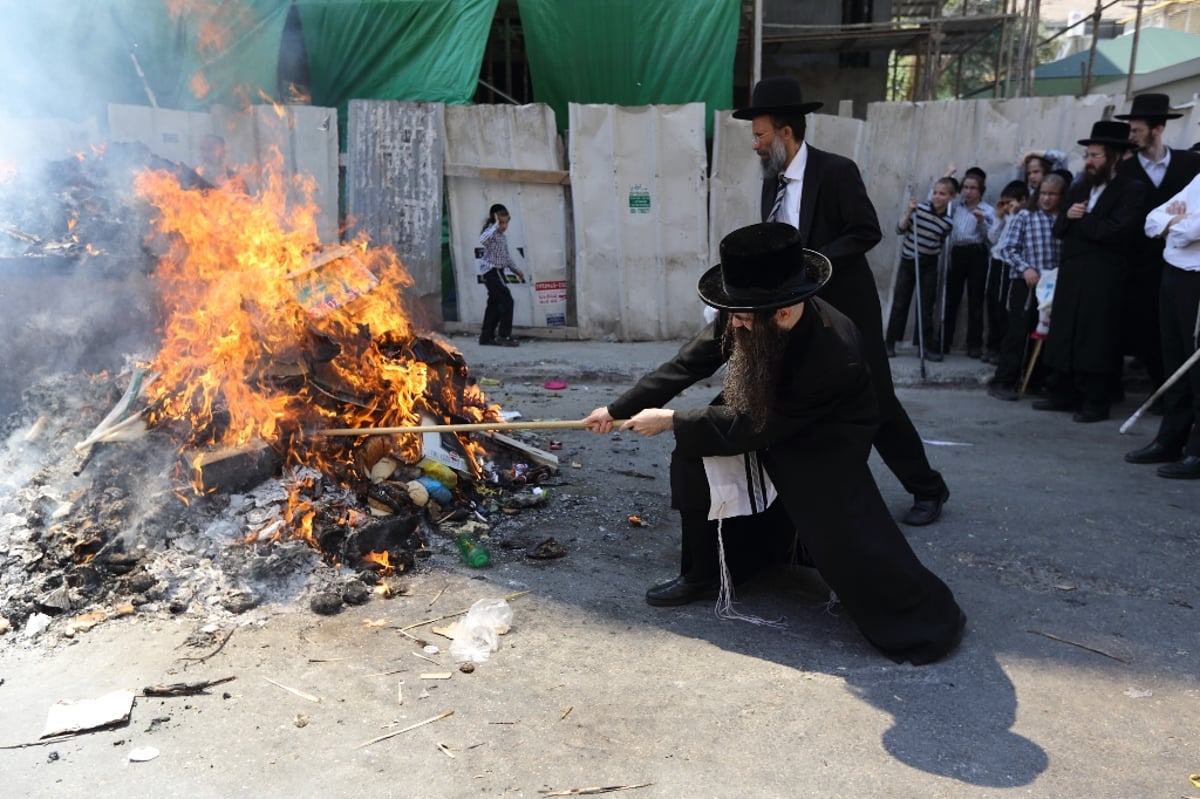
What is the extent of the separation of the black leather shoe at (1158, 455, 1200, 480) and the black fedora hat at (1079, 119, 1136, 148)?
257cm

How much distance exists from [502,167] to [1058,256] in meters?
6.12

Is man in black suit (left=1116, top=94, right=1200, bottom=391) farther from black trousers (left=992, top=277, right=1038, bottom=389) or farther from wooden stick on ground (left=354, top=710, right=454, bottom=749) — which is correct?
wooden stick on ground (left=354, top=710, right=454, bottom=749)

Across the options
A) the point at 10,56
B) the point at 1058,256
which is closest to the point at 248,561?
the point at 10,56

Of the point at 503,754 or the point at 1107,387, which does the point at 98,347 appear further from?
the point at 1107,387

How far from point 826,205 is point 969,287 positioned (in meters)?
5.71

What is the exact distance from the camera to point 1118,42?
20.3 m

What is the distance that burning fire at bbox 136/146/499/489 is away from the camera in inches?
178

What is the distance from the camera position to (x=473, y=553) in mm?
4406

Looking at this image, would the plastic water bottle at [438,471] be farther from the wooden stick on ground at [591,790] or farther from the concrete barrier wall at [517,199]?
the concrete barrier wall at [517,199]

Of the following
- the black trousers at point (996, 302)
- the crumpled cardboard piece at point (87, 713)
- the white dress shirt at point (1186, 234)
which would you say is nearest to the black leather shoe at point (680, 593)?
the crumpled cardboard piece at point (87, 713)

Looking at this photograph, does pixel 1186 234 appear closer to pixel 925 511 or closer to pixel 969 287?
pixel 925 511

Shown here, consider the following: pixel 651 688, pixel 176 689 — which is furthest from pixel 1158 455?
pixel 176 689

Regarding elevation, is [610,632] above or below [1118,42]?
below

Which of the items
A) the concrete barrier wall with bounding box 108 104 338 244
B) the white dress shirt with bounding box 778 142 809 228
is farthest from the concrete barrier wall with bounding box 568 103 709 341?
the white dress shirt with bounding box 778 142 809 228
